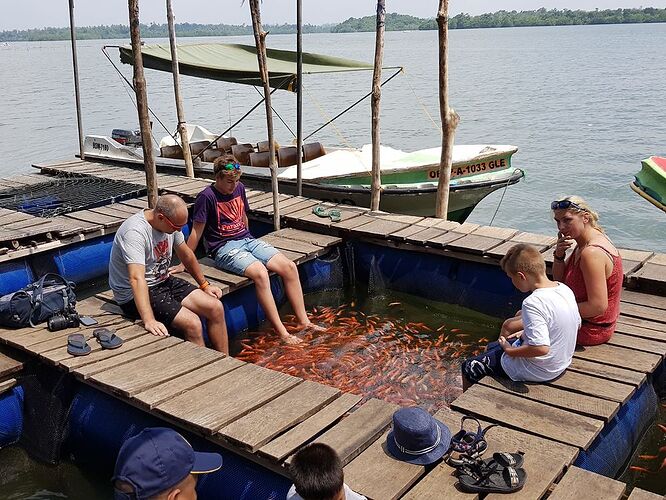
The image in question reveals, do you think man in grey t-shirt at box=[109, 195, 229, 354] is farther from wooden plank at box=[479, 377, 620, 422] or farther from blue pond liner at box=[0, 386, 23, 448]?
wooden plank at box=[479, 377, 620, 422]

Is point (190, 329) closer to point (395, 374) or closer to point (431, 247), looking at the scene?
point (395, 374)

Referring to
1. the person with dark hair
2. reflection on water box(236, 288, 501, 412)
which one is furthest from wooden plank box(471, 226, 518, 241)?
the person with dark hair

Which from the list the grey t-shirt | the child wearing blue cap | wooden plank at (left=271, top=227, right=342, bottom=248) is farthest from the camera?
wooden plank at (left=271, top=227, right=342, bottom=248)

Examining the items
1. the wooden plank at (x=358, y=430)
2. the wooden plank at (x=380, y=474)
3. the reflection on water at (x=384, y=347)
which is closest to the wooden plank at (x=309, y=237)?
the reflection on water at (x=384, y=347)

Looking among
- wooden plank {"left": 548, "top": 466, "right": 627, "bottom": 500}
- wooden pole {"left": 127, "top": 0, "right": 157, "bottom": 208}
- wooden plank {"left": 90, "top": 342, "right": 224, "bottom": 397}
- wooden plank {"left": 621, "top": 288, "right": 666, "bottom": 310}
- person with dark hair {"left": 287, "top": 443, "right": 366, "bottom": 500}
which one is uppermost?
wooden pole {"left": 127, "top": 0, "right": 157, "bottom": 208}

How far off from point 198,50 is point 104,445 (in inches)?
454

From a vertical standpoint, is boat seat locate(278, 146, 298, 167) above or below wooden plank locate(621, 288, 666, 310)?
above

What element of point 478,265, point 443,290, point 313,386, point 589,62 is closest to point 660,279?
point 478,265

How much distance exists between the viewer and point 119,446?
18.6ft

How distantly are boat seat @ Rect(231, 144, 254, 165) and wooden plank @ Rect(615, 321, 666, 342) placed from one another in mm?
9525

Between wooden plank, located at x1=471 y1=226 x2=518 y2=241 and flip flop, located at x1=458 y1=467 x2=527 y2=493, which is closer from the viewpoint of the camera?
flip flop, located at x1=458 y1=467 x2=527 y2=493

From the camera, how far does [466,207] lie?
1318 cm

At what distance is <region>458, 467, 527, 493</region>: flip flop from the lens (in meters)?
4.18

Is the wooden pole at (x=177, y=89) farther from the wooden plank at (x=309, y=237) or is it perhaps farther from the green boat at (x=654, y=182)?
the green boat at (x=654, y=182)
